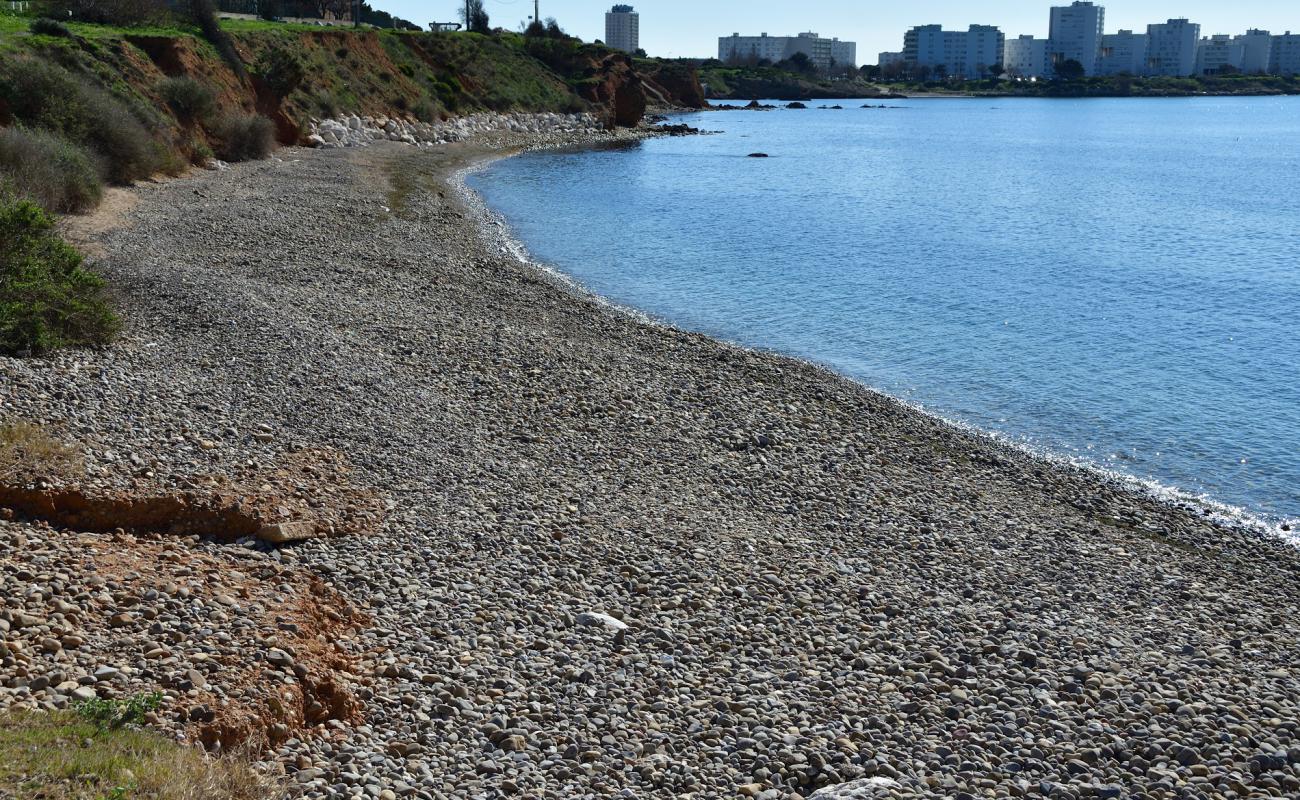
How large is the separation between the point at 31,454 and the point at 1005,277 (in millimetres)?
27378

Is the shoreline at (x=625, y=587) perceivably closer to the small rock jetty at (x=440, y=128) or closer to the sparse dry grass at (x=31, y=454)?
the sparse dry grass at (x=31, y=454)

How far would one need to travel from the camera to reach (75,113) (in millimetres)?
29781

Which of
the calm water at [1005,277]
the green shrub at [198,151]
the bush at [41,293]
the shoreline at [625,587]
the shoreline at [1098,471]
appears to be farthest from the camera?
the green shrub at [198,151]

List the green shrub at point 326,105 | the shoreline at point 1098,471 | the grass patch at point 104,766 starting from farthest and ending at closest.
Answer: the green shrub at point 326,105
the shoreline at point 1098,471
the grass patch at point 104,766

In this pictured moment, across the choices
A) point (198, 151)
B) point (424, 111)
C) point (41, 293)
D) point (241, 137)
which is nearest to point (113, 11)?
point (241, 137)

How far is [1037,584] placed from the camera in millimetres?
11617

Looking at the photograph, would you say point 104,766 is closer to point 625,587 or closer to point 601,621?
point 601,621

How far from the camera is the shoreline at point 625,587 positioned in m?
7.77

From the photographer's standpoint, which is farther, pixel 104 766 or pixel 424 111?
pixel 424 111

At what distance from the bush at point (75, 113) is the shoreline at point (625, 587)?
524 inches

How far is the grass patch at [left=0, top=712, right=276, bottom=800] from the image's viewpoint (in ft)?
18.7

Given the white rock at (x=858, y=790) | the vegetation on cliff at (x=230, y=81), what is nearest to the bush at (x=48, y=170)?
the vegetation on cliff at (x=230, y=81)

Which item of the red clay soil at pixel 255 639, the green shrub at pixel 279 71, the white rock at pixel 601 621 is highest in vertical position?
the green shrub at pixel 279 71

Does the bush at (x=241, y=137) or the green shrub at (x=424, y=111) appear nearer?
the bush at (x=241, y=137)
